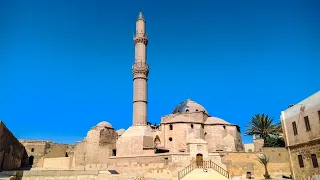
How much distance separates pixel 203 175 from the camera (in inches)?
907

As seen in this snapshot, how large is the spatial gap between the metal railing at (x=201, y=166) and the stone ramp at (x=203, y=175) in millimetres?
536

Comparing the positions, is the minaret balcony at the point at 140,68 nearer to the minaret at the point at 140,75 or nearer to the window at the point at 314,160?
the minaret at the point at 140,75

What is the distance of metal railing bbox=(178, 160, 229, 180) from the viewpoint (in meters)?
24.5

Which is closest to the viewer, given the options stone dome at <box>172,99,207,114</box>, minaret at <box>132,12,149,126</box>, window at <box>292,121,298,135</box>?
window at <box>292,121,298,135</box>

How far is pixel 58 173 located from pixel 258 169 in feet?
56.4

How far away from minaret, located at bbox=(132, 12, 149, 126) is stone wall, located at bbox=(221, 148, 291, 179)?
13.4m

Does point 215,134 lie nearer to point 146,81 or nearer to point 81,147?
point 146,81

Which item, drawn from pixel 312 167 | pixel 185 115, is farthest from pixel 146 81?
pixel 312 167

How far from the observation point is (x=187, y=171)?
82.5ft

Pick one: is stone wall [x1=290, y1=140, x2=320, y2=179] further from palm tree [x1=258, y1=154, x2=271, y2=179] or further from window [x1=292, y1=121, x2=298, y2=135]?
palm tree [x1=258, y1=154, x2=271, y2=179]

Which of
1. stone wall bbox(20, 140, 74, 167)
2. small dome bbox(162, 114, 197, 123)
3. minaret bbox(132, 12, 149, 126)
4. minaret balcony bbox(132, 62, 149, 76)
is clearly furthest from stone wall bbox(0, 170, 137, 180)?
stone wall bbox(20, 140, 74, 167)

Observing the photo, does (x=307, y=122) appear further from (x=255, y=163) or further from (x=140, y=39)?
(x=140, y=39)

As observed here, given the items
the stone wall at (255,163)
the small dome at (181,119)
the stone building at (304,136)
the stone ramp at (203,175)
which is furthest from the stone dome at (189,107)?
the stone building at (304,136)

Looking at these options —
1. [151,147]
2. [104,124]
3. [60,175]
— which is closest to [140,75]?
[104,124]
